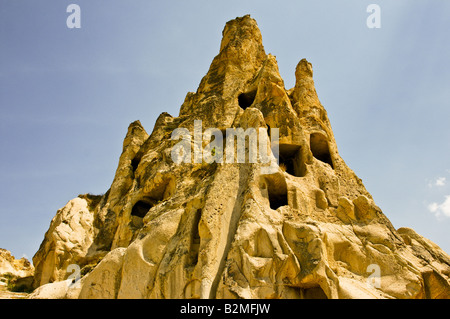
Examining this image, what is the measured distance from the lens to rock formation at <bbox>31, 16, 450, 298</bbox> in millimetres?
7945

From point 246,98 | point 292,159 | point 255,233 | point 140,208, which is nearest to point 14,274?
point 140,208

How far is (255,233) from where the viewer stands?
27.5 feet

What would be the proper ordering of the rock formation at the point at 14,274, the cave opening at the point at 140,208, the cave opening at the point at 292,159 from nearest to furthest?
the cave opening at the point at 292,159
the cave opening at the point at 140,208
the rock formation at the point at 14,274

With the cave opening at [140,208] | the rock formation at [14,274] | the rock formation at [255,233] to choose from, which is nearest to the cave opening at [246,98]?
the rock formation at [255,233]

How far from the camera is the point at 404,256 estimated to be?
8.98m

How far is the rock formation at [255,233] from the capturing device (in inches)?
313

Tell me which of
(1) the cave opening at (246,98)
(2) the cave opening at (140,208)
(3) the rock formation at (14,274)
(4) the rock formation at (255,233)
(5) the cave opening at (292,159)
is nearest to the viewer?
(4) the rock formation at (255,233)

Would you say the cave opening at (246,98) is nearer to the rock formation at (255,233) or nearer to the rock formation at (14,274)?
the rock formation at (255,233)

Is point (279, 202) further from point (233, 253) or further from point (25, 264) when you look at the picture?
point (25, 264)

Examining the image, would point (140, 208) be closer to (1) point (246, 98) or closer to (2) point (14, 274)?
(1) point (246, 98)

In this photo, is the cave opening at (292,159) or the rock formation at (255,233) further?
the cave opening at (292,159)

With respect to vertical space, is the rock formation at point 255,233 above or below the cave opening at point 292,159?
below
